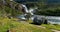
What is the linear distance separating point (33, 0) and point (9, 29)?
6762 cm

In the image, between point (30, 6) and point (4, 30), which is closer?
point (4, 30)

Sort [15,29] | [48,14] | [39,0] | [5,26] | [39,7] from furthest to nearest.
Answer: [39,0] < [39,7] < [48,14] < [5,26] < [15,29]

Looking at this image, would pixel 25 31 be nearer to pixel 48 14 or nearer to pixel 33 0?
pixel 48 14

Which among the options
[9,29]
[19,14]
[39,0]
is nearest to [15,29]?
[9,29]

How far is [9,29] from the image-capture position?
22.7 meters

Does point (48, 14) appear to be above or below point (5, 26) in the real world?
below

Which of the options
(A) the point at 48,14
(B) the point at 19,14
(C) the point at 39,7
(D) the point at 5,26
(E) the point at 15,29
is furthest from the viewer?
(C) the point at 39,7

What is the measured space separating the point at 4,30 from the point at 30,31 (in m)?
2.74

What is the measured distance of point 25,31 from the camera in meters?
22.9

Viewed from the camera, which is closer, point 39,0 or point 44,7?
point 44,7

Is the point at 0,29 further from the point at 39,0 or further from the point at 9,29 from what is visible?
the point at 39,0

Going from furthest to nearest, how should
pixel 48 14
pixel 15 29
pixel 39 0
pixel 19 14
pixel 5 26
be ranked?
pixel 39 0 → pixel 48 14 → pixel 19 14 → pixel 5 26 → pixel 15 29

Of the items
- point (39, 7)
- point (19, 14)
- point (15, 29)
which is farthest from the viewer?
point (39, 7)

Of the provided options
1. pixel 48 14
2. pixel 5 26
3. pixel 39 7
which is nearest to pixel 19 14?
pixel 48 14
